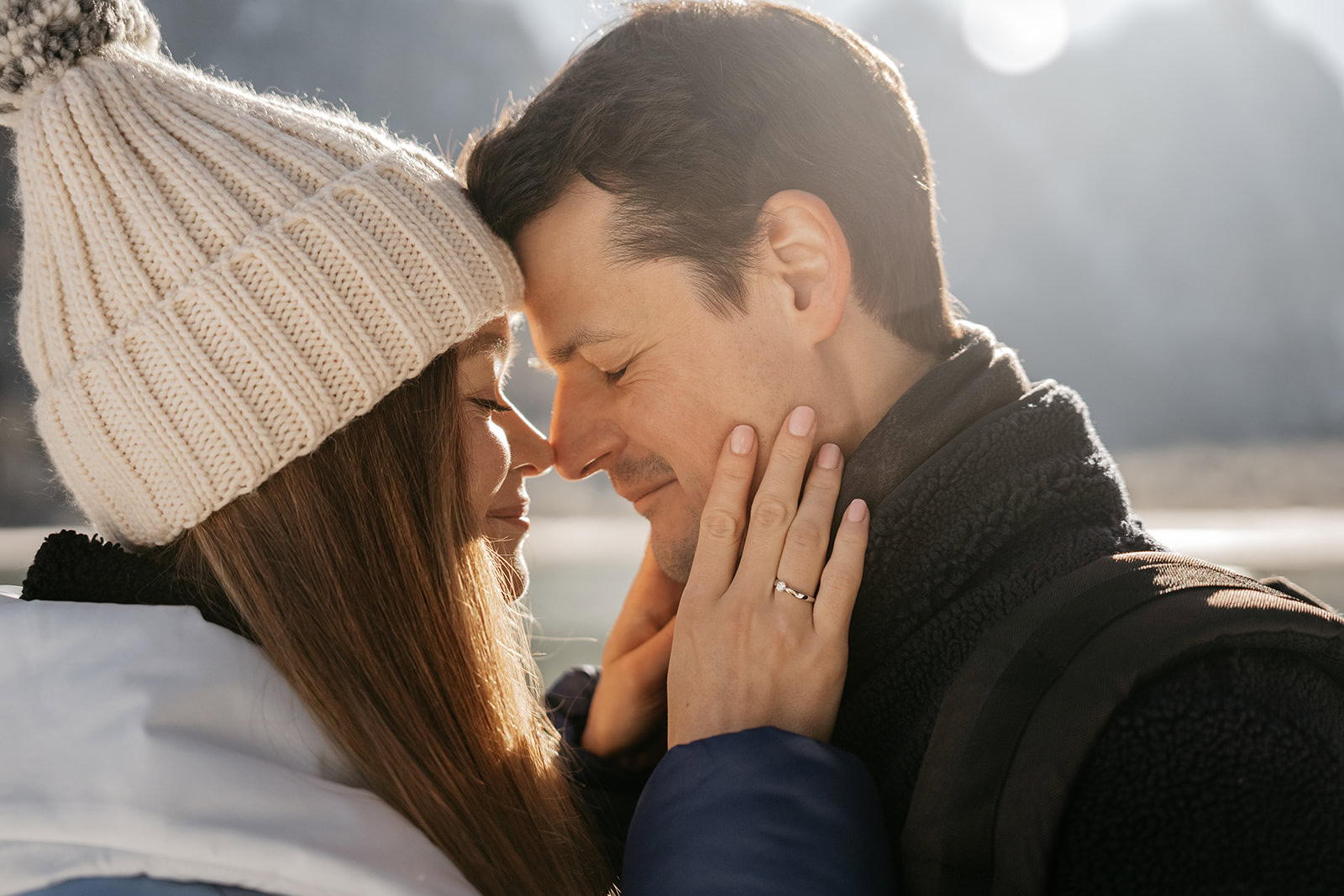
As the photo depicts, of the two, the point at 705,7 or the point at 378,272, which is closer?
the point at 378,272

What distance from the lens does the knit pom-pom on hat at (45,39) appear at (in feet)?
3.51

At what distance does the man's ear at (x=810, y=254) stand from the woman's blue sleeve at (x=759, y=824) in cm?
60

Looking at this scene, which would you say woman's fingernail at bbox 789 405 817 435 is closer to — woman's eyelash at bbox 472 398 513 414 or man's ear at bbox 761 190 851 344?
man's ear at bbox 761 190 851 344

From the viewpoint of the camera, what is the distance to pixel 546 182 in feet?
4.56

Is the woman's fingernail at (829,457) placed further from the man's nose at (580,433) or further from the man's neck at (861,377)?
the man's nose at (580,433)

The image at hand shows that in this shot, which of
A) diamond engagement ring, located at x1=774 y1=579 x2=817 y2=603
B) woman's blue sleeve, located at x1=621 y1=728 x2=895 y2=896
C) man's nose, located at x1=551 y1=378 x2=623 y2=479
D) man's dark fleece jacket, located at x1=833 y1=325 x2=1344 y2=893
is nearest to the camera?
man's dark fleece jacket, located at x1=833 y1=325 x2=1344 y2=893

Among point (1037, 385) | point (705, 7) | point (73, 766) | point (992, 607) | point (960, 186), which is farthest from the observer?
point (960, 186)

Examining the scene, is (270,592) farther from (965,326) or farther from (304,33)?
(304,33)

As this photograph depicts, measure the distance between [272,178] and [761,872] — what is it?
1016 millimetres

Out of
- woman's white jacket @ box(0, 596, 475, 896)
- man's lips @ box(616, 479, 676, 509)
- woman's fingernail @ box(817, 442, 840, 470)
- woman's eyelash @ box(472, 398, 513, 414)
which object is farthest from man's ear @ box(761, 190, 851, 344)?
woman's white jacket @ box(0, 596, 475, 896)

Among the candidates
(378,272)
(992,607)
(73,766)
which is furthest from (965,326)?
(73,766)

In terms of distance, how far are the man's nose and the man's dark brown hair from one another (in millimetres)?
263

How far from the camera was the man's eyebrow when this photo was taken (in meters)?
1.38

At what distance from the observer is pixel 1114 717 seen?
2.94 feet
